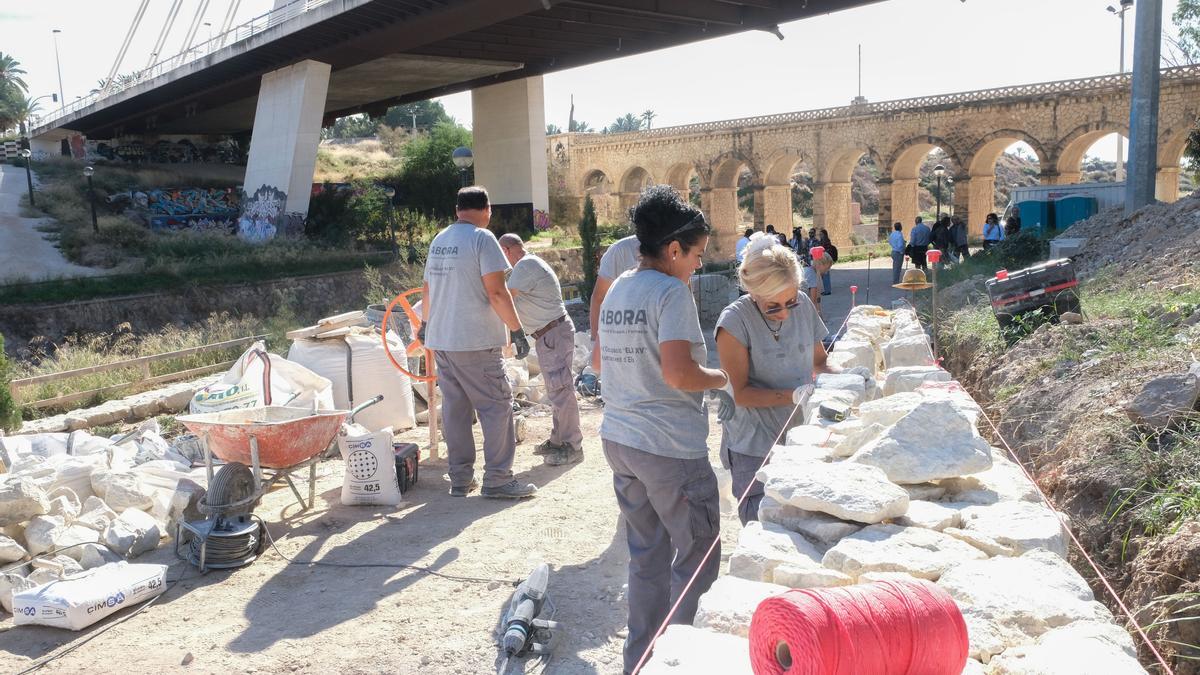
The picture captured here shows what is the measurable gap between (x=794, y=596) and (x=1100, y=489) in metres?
2.45

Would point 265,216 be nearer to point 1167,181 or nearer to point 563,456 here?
point 563,456

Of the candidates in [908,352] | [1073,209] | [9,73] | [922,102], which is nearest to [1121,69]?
[922,102]

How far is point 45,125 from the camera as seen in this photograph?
40844 millimetres

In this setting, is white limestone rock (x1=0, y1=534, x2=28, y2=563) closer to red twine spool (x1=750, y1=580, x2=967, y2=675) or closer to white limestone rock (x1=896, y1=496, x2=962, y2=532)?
red twine spool (x1=750, y1=580, x2=967, y2=675)

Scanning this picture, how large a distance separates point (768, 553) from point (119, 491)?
418 centimetres

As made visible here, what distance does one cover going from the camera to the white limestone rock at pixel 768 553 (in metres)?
2.37

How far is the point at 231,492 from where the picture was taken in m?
4.67

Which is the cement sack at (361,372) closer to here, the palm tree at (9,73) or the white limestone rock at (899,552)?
the white limestone rock at (899,552)

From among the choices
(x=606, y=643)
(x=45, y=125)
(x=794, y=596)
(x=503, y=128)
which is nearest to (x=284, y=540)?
(x=606, y=643)

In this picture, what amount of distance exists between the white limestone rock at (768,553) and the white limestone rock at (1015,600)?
0.39 m

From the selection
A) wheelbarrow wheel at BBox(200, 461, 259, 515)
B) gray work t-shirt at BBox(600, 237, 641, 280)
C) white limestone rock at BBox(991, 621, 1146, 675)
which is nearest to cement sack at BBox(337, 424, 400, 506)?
wheelbarrow wheel at BBox(200, 461, 259, 515)

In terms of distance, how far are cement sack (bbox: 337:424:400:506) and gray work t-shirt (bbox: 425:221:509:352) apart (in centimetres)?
75

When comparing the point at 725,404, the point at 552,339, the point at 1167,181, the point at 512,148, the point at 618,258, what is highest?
the point at 512,148

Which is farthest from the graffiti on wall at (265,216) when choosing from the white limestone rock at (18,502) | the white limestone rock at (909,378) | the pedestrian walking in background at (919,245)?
the white limestone rock at (909,378)
